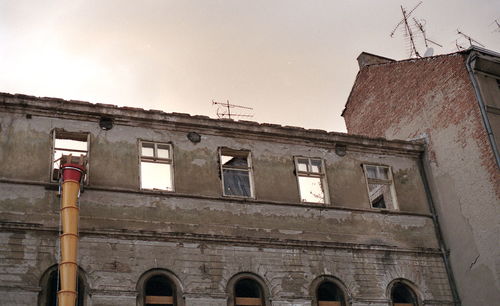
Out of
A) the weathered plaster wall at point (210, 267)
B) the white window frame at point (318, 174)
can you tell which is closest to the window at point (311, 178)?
the white window frame at point (318, 174)

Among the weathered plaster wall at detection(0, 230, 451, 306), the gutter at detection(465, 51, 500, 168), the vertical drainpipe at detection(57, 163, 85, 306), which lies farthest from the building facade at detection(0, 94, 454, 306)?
the gutter at detection(465, 51, 500, 168)

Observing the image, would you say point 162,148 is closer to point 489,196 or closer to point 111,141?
point 111,141

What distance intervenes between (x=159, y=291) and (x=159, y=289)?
52 millimetres

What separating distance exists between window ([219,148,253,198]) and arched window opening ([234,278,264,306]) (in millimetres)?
2413

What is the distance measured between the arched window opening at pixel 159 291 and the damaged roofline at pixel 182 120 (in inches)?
166

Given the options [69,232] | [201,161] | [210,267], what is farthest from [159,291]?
[201,161]

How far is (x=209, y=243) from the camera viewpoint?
58.2 ft

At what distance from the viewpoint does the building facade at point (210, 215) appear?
16375mm

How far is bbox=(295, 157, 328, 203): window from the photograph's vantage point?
1988cm

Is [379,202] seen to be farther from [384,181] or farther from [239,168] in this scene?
[239,168]

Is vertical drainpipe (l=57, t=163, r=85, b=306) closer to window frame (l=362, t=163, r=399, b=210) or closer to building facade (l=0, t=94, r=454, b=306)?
building facade (l=0, t=94, r=454, b=306)

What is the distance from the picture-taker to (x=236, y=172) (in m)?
19.4

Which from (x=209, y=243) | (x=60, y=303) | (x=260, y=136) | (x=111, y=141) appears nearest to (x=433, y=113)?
(x=260, y=136)

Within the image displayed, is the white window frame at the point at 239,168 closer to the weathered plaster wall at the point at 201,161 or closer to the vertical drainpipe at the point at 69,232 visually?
the weathered plaster wall at the point at 201,161
